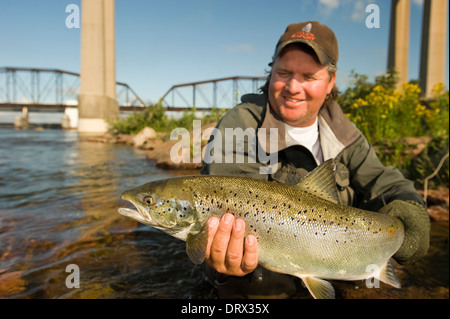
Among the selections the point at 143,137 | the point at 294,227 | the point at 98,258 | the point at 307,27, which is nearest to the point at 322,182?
the point at 294,227

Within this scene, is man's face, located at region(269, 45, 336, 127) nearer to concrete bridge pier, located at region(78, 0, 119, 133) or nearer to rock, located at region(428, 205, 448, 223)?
rock, located at region(428, 205, 448, 223)

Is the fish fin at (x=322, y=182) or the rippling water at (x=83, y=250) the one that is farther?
the rippling water at (x=83, y=250)

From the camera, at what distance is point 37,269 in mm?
3564

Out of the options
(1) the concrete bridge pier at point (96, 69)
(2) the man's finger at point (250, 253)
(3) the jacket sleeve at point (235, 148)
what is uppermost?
(1) the concrete bridge pier at point (96, 69)

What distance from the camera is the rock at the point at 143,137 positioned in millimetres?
19311

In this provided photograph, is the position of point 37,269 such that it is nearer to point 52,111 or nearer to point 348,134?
point 348,134

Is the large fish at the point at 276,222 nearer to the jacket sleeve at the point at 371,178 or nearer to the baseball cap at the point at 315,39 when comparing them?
the jacket sleeve at the point at 371,178

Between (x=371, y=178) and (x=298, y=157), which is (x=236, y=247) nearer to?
(x=298, y=157)

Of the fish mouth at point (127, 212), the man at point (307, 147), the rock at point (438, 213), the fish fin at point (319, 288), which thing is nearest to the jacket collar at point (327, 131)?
the man at point (307, 147)

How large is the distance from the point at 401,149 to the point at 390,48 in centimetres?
2034

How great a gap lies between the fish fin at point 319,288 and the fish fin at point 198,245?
0.94 meters

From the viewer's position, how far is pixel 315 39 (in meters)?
3.39

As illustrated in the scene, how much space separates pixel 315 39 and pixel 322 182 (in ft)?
5.66
